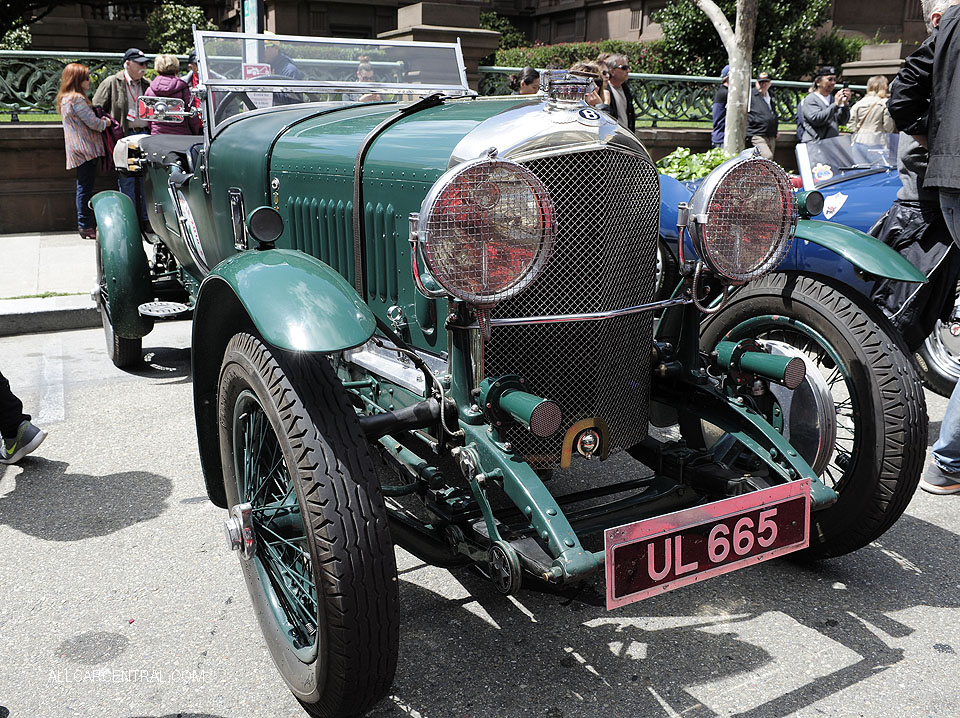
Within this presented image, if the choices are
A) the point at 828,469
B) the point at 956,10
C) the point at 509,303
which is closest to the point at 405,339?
the point at 509,303

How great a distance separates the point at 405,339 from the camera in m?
2.90

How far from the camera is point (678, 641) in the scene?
2600 millimetres

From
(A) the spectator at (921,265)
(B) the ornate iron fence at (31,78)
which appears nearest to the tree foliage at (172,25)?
(B) the ornate iron fence at (31,78)

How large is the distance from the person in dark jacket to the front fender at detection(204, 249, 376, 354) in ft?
7.64

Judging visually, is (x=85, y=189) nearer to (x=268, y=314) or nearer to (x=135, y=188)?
(x=135, y=188)

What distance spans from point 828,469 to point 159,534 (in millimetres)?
2379

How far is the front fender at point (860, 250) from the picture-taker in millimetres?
2797

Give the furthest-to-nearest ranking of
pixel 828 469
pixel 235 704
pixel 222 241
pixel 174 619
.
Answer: pixel 222 241 → pixel 828 469 → pixel 174 619 → pixel 235 704

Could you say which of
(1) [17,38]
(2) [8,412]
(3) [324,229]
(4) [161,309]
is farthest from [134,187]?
(1) [17,38]

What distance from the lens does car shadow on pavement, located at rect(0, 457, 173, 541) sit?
3.34 metres

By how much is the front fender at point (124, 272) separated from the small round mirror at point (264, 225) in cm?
248

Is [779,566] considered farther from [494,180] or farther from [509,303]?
[494,180]

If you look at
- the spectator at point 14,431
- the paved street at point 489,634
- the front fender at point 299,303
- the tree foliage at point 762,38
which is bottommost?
the paved street at point 489,634

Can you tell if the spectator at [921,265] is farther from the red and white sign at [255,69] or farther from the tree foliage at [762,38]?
the tree foliage at [762,38]
